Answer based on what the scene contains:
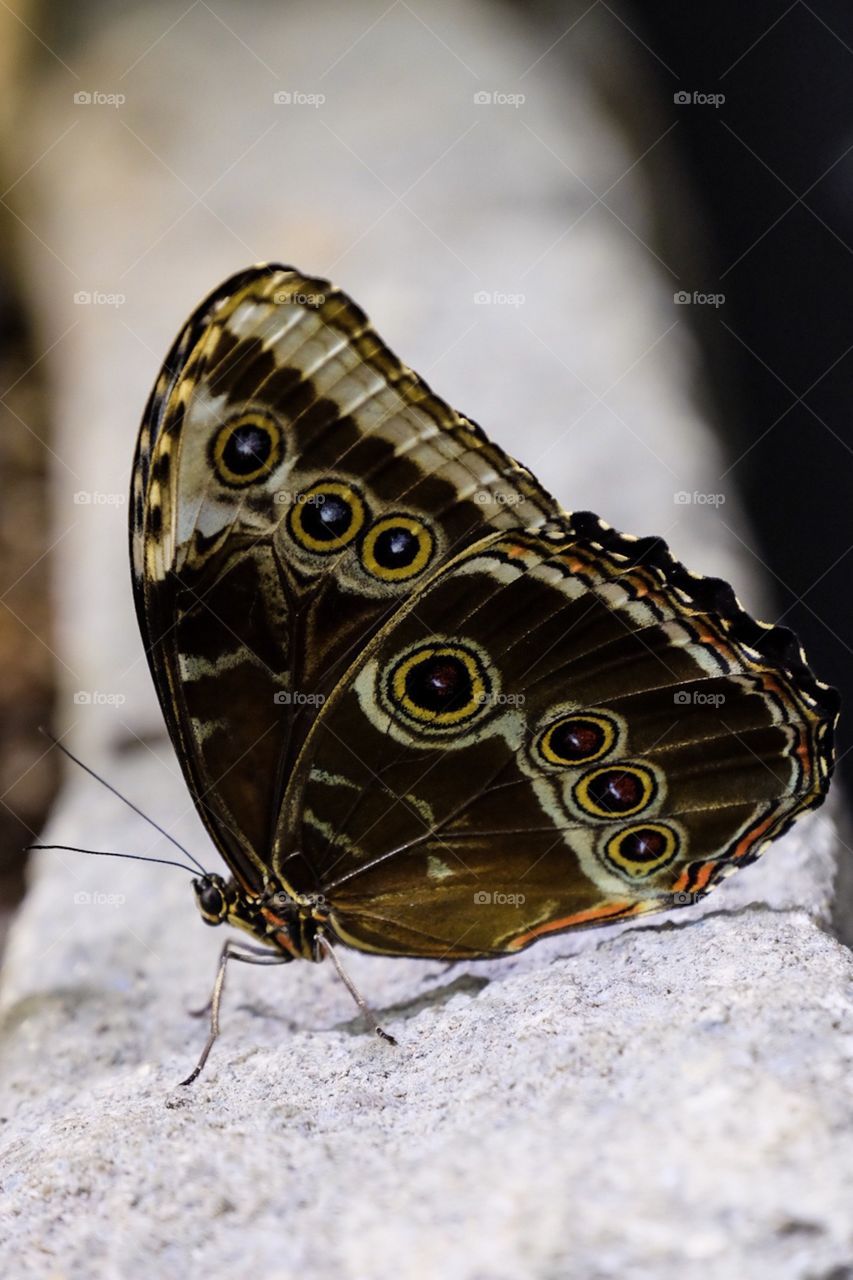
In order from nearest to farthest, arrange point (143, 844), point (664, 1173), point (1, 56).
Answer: point (664, 1173)
point (143, 844)
point (1, 56)

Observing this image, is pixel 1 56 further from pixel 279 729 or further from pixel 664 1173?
pixel 664 1173

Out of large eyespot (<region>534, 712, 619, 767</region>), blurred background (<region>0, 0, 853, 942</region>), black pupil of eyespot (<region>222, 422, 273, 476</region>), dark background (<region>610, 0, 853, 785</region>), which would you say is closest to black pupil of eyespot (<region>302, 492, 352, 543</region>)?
black pupil of eyespot (<region>222, 422, 273, 476</region>)

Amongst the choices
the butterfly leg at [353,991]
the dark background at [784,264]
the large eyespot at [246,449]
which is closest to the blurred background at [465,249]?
the dark background at [784,264]

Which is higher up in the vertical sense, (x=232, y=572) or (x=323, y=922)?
(x=232, y=572)

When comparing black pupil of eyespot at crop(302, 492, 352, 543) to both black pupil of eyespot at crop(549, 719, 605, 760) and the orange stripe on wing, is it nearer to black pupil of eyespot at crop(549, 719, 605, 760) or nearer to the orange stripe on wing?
black pupil of eyespot at crop(549, 719, 605, 760)

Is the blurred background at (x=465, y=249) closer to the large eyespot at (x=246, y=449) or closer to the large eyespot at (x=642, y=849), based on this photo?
the large eyespot at (x=642, y=849)

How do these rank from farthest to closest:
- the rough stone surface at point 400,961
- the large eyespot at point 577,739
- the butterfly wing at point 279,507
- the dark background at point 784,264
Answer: the dark background at point 784,264 < the large eyespot at point 577,739 < the butterfly wing at point 279,507 < the rough stone surface at point 400,961

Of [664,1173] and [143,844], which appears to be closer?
[664,1173]

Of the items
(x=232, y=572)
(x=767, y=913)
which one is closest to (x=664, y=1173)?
(x=767, y=913)
